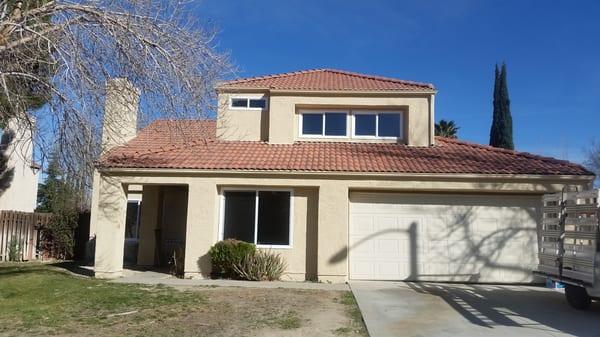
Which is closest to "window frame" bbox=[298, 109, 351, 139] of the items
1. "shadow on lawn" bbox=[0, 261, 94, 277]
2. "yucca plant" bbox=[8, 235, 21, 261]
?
"shadow on lawn" bbox=[0, 261, 94, 277]

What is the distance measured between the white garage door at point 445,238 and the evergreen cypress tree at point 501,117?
21874 millimetres

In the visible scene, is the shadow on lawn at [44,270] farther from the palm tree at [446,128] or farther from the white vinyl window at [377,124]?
the palm tree at [446,128]

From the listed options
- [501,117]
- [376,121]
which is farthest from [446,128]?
[376,121]

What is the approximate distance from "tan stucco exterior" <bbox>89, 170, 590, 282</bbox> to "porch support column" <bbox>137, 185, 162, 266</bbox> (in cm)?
285

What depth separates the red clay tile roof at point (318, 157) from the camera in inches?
583

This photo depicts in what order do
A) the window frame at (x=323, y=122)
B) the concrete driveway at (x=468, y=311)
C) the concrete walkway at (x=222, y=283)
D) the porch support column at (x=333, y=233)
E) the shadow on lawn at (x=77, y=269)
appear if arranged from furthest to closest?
the window frame at (x=323, y=122) < the shadow on lawn at (x=77, y=269) < the porch support column at (x=333, y=233) < the concrete walkway at (x=222, y=283) < the concrete driveway at (x=468, y=311)

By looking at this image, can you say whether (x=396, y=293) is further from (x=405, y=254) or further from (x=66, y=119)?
(x=66, y=119)

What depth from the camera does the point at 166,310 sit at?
10.1 metres

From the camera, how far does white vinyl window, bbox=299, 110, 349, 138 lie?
18.0m

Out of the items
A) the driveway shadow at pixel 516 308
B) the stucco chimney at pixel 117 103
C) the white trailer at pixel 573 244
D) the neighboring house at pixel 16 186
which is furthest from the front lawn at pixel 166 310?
the neighboring house at pixel 16 186

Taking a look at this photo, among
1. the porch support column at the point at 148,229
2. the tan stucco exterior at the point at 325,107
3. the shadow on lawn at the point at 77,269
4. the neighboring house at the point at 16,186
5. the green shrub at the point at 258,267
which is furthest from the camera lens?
the neighboring house at the point at 16,186

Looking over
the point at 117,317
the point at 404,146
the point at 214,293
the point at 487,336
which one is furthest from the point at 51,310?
the point at 404,146

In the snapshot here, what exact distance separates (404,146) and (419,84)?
7.53 feet

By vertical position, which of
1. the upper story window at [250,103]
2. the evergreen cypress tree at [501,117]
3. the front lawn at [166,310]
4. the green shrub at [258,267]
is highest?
the evergreen cypress tree at [501,117]
